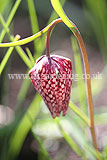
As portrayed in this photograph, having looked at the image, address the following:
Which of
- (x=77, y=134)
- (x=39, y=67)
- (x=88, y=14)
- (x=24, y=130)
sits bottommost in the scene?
(x=77, y=134)

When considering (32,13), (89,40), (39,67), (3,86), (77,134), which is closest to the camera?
(39,67)

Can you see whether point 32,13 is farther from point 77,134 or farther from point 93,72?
point 93,72

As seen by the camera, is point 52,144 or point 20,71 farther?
point 20,71

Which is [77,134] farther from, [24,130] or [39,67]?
[39,67]

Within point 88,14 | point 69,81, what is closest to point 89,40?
point 88,14

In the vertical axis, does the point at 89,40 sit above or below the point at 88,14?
below

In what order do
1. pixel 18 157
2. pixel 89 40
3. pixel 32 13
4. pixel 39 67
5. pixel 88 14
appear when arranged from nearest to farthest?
pixel 39 67 → pixel 32 13 → pixel 18 157 → pixel 88 14 → pixel 89 40

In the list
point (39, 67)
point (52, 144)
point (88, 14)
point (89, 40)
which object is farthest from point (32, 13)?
point (89, 40)
